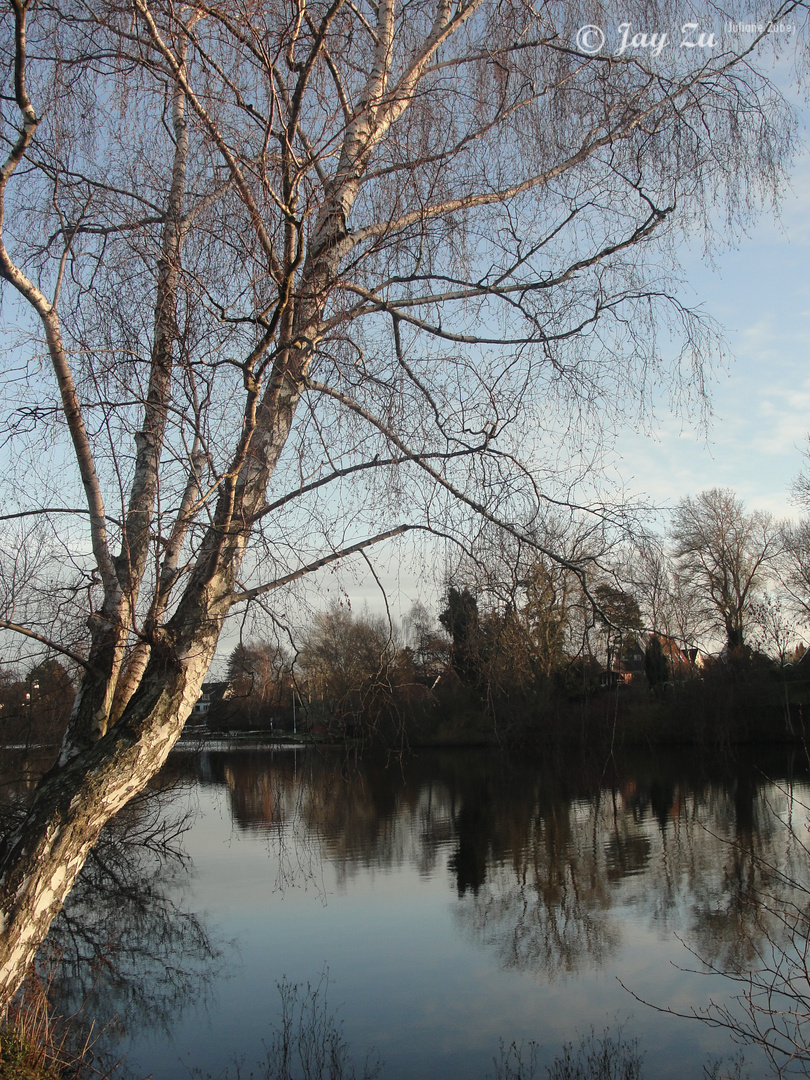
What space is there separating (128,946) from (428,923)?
3.47 meters

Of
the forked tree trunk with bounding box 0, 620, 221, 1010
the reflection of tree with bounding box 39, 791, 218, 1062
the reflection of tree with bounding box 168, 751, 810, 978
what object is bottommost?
A: the reflection of tree with bounding box 39, 791, 218, 1062

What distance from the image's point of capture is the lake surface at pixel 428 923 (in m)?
6.46

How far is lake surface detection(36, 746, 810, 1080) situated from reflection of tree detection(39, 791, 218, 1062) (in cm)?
4

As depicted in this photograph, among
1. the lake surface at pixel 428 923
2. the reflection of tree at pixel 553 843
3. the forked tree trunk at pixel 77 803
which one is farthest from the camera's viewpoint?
the reflection of tree at pixel 553 843

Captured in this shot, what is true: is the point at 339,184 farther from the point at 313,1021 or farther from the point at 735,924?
the point at 735,924

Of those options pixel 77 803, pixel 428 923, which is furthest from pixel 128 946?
pixel 77 803

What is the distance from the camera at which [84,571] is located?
2664mm

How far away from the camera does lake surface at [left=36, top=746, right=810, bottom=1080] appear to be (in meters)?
6.46

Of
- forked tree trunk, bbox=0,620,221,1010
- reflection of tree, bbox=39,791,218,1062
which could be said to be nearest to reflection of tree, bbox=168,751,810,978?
forked tree trunk, bbox=0,620,221,1010

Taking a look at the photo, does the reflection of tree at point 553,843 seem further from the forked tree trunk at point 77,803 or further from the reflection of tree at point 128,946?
the reflection of tree at point 128,946

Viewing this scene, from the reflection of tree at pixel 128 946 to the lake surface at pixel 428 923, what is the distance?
0.04 m

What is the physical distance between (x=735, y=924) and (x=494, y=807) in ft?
27.7

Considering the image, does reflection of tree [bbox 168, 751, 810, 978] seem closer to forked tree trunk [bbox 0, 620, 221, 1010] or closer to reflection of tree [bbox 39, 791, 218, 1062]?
forked tree trunk [bbox 0, 620, 221, 1010]

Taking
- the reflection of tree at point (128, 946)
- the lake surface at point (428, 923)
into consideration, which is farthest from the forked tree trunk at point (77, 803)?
the reflection of tree at point (128, 946)
